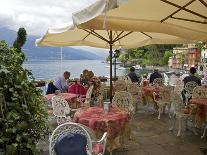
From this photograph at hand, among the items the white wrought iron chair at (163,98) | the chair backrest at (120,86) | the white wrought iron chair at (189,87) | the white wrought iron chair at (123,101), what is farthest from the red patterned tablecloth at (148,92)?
the white wrought iron chair at (123,101)

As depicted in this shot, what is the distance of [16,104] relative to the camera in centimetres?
301

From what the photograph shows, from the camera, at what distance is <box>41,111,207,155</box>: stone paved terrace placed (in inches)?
255

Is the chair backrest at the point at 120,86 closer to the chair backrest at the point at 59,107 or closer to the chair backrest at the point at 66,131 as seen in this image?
the chair backrest at the point at 59,107

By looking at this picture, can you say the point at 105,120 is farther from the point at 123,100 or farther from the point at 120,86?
the point at 120,86

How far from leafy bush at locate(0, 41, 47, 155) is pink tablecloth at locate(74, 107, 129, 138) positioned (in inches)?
99.0

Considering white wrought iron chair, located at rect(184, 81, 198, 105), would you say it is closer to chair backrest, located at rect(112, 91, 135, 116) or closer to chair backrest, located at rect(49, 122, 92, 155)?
chair backrest, located at rect(112, 91, 135, 116)

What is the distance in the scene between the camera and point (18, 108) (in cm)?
302

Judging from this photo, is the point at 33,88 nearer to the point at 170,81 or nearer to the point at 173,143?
the point at 173,143

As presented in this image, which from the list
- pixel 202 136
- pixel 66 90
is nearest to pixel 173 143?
pixel 202 136

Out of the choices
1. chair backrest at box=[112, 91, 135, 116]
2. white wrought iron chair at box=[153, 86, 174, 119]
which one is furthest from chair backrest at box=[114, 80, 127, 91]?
chair backrest at box=[112, 91, 135, 116]

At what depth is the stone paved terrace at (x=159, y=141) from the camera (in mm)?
6469

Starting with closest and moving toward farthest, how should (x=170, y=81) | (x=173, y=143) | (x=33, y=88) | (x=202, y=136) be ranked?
(x=33, y=88) < (x=173, y=143) < (x=202, y=136) < (x=170, y=81)

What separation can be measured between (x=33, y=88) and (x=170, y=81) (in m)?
12.6

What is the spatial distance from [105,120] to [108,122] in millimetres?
62
